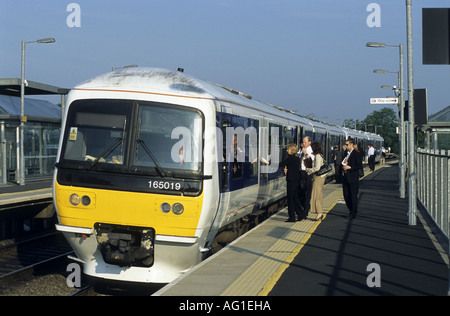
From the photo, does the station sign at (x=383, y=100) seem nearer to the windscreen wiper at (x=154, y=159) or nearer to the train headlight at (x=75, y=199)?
the windscreen wiper at (x=154, y=159)

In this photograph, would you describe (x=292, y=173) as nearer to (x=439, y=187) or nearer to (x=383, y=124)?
(x=439, y=187)

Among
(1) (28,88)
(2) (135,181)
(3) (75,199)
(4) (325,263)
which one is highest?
(1) (28,88)

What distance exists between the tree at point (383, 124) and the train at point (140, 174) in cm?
11967

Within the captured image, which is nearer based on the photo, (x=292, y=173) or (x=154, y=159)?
(x=154, y=159)

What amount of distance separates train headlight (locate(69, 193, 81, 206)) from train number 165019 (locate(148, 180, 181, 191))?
1.08 m

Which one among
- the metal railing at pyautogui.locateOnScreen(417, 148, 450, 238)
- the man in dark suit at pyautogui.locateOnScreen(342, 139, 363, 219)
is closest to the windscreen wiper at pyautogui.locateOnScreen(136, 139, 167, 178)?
the metal railing at pyautogui.locateOnScreen(417, 148, 450, 238)

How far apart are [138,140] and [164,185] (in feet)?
2.49

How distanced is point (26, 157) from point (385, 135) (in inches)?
4486

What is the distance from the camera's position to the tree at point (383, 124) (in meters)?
134

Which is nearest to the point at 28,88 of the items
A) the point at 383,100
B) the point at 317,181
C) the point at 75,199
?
the point at 383,100

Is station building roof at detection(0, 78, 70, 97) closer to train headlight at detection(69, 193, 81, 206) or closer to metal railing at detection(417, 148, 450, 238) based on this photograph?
metal railing at detection(417, 148, 450, 238)

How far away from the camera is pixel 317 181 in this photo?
15242mm

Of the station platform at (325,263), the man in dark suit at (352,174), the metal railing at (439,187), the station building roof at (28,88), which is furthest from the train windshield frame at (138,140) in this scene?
the station building roof at (28,88)
